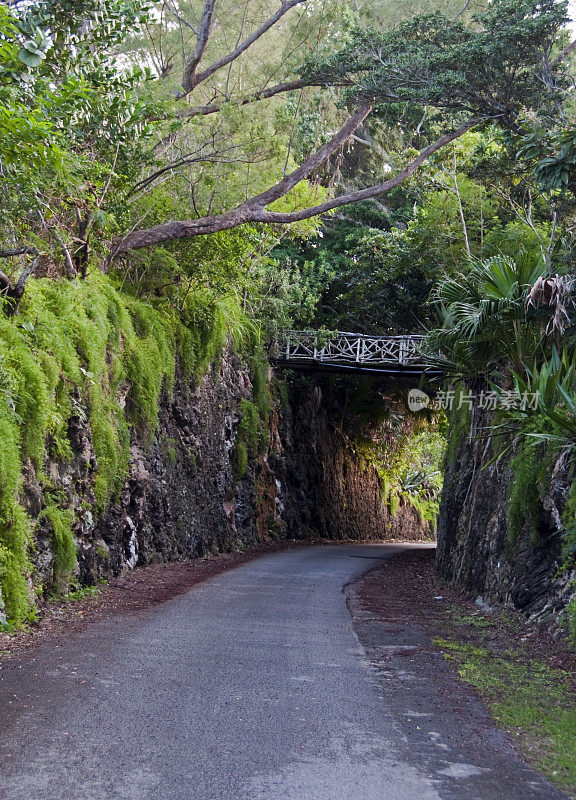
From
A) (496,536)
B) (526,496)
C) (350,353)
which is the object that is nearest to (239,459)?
(350,353)

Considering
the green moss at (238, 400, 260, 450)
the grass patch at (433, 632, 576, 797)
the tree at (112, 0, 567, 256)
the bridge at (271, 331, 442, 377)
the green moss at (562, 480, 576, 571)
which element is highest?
the tree at (112, 0, 567, 256)

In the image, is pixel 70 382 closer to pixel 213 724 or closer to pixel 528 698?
pixel 213 724

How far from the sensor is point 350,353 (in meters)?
23.4

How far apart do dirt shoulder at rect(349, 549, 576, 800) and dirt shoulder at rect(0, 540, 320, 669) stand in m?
2.94

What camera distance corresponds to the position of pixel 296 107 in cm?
1540

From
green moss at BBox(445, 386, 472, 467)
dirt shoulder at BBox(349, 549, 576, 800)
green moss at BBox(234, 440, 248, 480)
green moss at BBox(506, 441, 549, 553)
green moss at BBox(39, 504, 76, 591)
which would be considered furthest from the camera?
green moss at BBox(234, 440, 248, 480)

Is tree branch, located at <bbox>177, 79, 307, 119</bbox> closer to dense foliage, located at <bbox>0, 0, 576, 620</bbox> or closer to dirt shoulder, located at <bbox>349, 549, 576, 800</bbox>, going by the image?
dense foliage, located at <bbox>0, 0, 576, 620</bbox>

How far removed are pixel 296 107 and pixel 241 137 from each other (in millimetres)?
1594

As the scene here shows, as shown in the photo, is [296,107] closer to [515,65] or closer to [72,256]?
→ [515,65]

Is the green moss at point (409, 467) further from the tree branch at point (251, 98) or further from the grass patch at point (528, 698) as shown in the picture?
the grass patch at point (528, 698)

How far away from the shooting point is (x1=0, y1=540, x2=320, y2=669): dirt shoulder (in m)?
7.62

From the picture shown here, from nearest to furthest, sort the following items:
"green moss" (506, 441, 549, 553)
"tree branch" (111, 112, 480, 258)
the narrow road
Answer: the narrow road
"green moss" (506, 441, 549, 553)
"tree branch" (111, 112, 480, 258)

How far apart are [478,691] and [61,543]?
5412mm

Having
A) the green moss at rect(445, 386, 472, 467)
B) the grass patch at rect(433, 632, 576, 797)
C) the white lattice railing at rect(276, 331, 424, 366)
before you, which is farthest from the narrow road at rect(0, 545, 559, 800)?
the white lattice railing at rect(276, 331, 424, 366)
